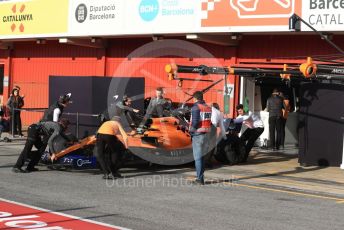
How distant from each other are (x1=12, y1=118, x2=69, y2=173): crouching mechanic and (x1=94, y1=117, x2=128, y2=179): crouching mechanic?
103cm

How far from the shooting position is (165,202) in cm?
944

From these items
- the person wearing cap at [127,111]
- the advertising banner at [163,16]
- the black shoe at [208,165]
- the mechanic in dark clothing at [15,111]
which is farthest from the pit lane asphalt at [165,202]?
the mechanic in dark clothing at [15,111]

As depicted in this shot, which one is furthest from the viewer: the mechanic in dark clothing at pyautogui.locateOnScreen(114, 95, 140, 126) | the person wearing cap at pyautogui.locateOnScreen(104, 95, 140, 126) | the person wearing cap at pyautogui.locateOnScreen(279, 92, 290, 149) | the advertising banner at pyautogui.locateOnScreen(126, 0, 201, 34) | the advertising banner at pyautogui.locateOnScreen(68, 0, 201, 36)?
the advertising banner at pyautogui.locateOnScreen(68, 0, 201, 36)

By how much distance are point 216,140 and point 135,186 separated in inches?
135

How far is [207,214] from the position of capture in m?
8.56

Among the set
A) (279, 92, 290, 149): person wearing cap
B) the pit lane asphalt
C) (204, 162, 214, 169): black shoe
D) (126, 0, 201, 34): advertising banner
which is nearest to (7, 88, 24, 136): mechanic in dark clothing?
(126, 0, 201, 34): advertising banner

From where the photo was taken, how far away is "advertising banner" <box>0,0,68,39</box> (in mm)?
22656

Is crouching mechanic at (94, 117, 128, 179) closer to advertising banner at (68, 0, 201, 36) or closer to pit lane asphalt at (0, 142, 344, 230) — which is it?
pit lane asphalt at (0, 142, 344, 230)

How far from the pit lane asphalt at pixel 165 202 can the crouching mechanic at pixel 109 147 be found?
0.36m

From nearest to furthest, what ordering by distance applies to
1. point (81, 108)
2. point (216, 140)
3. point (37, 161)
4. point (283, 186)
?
point (283, 186)
point (37, 161)
point (216, 140)
point (81, 108)

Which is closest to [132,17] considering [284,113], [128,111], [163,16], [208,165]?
[163,16]

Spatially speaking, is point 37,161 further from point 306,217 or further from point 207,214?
point 306,217

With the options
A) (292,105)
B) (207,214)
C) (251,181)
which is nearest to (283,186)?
(251,181)

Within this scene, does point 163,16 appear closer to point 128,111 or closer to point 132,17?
point 132,17
